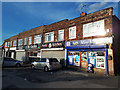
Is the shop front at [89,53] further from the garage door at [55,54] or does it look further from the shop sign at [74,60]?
the garage door at [55,54]

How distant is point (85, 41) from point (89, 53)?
1.58 meters

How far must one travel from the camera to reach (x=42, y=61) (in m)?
12.3

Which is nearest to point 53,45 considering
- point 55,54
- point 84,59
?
point 55,54

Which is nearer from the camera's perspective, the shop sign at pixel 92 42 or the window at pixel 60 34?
the shop sign at pixel 92 42

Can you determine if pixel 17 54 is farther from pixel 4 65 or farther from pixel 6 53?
pixel 4 65

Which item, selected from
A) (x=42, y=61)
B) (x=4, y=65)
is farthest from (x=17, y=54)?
(x=42, y=61)

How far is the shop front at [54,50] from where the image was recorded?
588 inches

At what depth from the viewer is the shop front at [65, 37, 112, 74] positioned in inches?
415

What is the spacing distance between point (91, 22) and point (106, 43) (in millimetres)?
3422

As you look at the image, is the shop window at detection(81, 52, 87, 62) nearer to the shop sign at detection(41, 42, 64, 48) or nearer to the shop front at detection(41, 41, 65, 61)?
the shop front at detection(41, 41, 65, 61)

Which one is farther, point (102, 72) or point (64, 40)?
point (64, 40)

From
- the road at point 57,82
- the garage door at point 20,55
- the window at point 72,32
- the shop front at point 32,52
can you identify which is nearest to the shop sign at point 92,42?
the window at point 72,32

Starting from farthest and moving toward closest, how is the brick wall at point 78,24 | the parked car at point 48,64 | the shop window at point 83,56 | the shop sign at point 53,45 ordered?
the shop sign at point 53,45 → the shop window at point 83,56 → the parked car at point 48,64 → the brick wall at point 78,24

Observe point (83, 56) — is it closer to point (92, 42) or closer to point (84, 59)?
point (84, 59)
